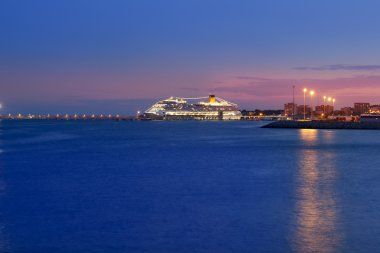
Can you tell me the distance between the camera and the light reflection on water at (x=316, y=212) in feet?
26.5

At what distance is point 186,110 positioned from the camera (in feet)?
476

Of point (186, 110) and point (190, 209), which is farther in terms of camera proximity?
point (186, 110)

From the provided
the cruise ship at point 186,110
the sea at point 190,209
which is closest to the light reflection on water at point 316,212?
the sea at point 190,209

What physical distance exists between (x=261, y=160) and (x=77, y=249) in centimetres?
1650

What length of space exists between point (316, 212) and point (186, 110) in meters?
135

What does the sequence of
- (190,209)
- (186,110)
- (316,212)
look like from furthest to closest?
1. (186,110)
2. (190,209)
3. (316,212)

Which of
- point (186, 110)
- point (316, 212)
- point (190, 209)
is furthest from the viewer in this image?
point (186, 110)

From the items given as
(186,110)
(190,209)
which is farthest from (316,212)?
(186,110)

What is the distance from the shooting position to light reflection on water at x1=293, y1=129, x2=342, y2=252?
26.5 feet

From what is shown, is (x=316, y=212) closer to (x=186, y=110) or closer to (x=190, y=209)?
(x=190, y=209)

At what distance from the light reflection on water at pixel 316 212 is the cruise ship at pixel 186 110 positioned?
12383 cm

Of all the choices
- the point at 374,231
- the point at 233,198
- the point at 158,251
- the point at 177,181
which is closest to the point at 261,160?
the point at 177,181

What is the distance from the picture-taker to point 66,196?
1284 centimetres

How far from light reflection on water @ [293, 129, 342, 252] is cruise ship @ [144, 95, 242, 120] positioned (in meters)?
124
